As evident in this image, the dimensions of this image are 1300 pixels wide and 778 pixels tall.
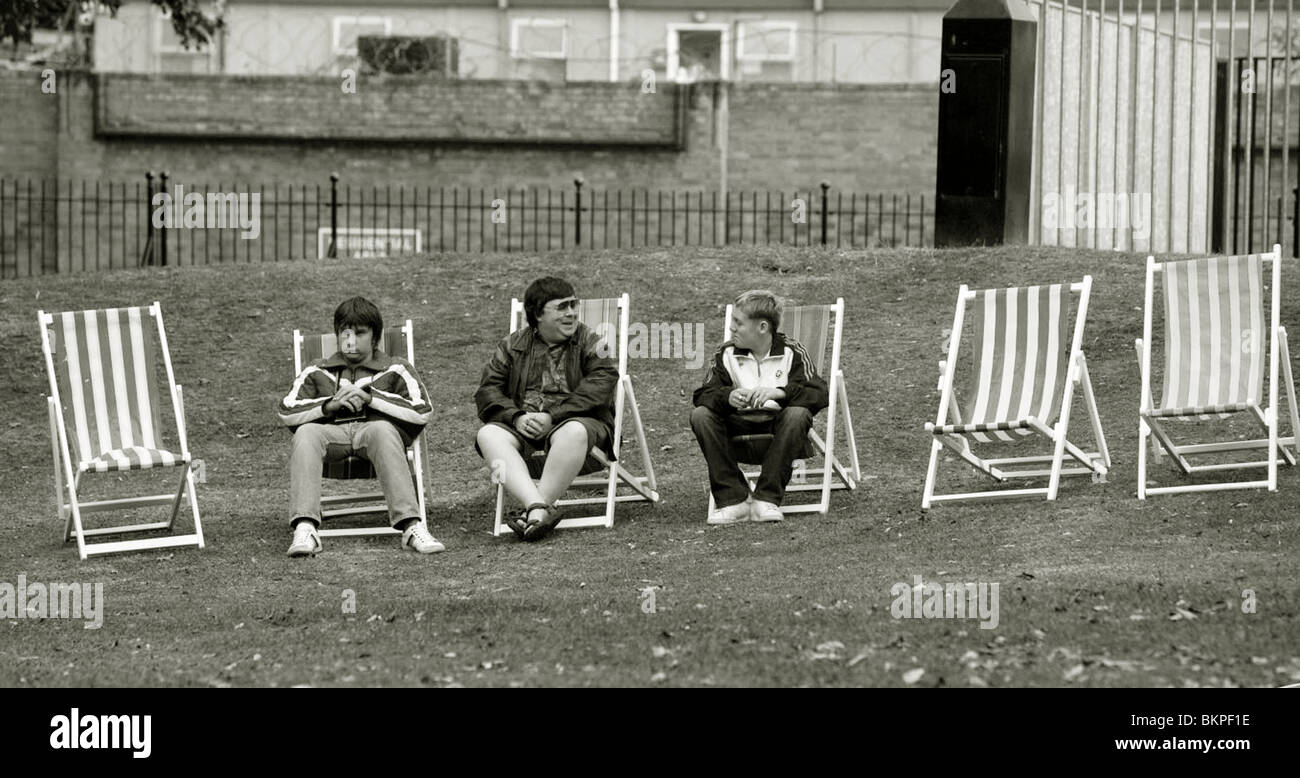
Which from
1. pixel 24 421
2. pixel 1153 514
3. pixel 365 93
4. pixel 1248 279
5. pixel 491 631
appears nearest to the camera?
pixel 491 631

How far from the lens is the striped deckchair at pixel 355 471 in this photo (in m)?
9.73

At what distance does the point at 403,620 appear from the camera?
7508mm

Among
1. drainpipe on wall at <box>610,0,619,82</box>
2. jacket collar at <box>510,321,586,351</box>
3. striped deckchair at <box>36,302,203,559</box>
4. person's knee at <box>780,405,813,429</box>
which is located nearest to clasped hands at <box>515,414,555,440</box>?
jacket collar at <box>510,321,586,351</box>

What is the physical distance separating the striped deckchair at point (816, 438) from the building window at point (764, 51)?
18.8m

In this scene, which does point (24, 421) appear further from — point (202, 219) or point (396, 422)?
point (202, 219)

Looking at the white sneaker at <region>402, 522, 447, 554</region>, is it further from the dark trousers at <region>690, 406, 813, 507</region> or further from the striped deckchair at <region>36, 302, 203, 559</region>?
the dark trousers at <region>690, 406, 813, 507</region>

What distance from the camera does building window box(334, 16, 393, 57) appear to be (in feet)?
96.2

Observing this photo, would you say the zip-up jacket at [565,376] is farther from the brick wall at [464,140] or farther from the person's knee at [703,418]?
the brick wall at [464,140]

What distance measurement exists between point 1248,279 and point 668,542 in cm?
309

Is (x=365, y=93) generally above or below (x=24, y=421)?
above

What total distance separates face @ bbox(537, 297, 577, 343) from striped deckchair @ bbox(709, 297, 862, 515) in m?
0.81

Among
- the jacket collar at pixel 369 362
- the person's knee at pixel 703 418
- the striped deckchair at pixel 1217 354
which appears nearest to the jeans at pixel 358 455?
the jacket collar at pixel 369 362
